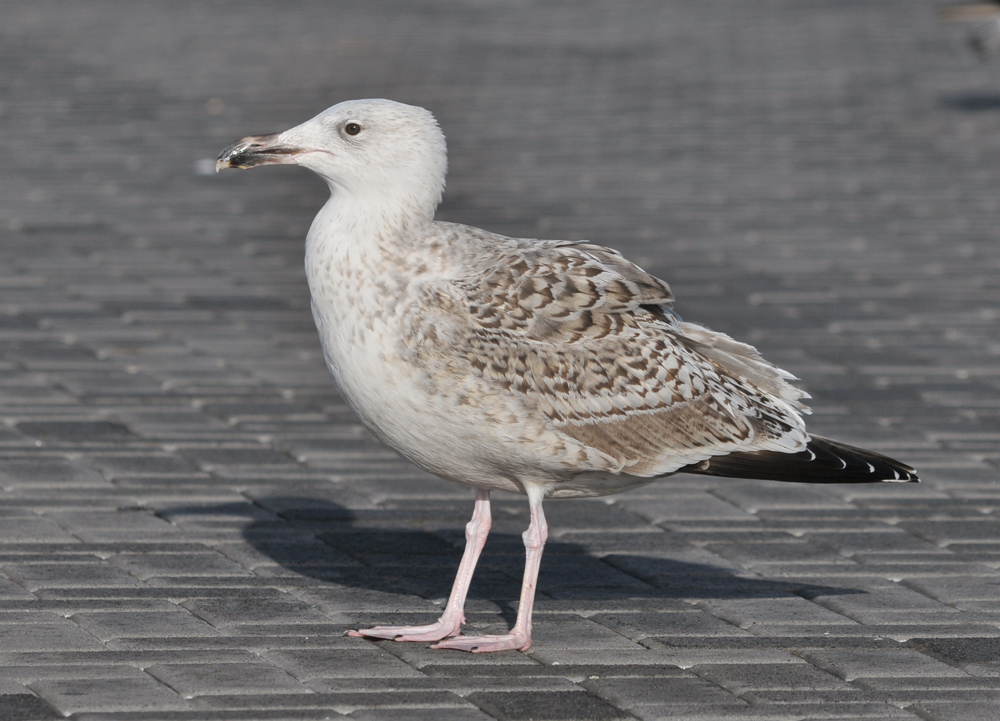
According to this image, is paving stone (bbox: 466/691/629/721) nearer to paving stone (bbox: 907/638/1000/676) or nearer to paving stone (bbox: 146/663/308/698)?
paving stone (bbox: 146/663/308/698)

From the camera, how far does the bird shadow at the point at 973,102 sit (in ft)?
58.8

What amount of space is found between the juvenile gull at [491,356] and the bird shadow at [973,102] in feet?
42.7

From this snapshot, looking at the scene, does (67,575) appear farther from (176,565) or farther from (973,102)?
(973,102)

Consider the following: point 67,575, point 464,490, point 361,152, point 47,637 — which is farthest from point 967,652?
point 67,575

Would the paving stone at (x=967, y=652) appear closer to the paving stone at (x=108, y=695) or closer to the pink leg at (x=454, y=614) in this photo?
the pink leg at (x=454, y=614)

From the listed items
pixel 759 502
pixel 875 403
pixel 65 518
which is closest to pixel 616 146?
pixel 875 403

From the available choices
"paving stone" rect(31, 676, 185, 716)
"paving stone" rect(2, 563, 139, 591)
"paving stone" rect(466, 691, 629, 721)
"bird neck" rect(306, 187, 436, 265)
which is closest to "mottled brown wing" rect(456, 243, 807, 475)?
"bird neck" rect(306, 187, 436, 265)

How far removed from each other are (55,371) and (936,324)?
499cm

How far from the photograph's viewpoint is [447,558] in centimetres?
648

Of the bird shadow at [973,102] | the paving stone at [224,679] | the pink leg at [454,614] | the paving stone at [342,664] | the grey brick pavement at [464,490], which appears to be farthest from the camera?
the bird shadow at [973,102]

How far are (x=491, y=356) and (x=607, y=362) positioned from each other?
0.40 m

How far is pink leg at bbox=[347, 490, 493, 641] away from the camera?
17.7 ft

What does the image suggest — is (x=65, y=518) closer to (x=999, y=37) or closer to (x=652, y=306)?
(x=652, y=306)

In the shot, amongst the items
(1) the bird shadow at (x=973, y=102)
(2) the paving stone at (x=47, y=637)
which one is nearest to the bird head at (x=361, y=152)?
(2) the paving stone at (x=47, y=637)
